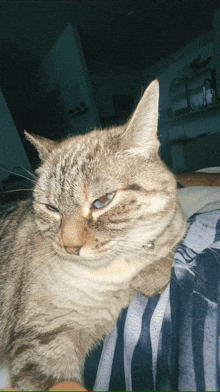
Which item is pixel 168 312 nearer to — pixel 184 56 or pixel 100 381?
pixel 100 381

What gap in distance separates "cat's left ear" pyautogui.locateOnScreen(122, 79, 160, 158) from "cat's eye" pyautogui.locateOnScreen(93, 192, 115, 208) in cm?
26

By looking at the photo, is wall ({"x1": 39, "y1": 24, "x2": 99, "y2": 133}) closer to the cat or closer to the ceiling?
the ceiling

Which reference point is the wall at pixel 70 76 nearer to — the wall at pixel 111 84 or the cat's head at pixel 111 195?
the wall at pixel 111 84

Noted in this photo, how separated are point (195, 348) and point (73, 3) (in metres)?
5.04

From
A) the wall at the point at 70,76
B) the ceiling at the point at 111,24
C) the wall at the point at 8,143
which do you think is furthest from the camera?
the wall at the point at 8,143

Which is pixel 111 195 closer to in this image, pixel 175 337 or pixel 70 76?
pixel 175 337

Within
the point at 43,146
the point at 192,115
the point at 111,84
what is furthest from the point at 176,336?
the point at 111,84

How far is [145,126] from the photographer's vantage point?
1031mm

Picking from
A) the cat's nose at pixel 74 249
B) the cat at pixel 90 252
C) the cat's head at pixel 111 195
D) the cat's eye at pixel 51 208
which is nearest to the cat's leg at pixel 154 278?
the cat at pixel 90 252

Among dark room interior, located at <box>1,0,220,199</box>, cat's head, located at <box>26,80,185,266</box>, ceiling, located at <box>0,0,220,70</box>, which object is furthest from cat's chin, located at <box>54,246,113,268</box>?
ceiling, located at <box>0,0,220,70</box>

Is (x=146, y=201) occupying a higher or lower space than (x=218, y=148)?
higher

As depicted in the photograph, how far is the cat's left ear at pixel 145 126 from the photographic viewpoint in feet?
3.08

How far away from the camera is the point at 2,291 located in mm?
1211

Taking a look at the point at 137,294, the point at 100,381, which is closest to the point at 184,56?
the point at 137,294
